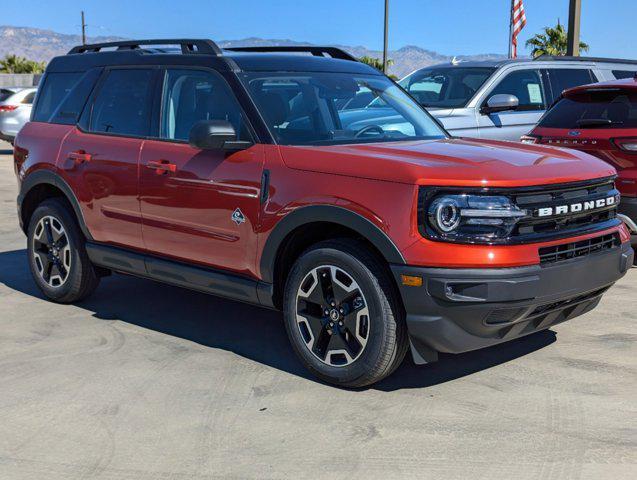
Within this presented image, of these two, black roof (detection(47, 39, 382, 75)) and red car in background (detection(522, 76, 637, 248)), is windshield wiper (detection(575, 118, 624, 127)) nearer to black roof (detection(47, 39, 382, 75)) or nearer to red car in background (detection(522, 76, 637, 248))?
red car in background (detection(522, 76, 637, 248))

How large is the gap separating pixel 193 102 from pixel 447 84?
217 inches

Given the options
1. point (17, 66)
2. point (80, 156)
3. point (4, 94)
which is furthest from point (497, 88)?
point (17, 66)

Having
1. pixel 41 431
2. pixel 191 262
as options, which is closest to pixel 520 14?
pixel 191 262

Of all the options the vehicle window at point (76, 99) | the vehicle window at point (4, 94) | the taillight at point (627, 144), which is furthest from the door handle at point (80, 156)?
the vehicle window at point (4, 94)

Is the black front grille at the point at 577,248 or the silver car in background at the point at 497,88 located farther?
the silver car in background at the point at 497,88

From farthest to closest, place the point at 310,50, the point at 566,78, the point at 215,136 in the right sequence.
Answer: the point at 566,78 → the point at 310,50 → the point at 215,136

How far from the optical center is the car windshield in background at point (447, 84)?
9.98 m

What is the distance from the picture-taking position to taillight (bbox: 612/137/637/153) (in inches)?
273

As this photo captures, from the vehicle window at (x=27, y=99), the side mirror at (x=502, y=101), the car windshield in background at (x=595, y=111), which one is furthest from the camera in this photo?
the vehicle window at (x=27, y=99)

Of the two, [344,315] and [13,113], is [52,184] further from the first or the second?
[13,113]

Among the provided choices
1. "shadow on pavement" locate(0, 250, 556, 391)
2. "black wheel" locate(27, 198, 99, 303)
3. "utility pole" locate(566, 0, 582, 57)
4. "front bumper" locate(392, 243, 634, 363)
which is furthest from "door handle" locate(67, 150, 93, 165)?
"utility pole" locate(566, 0, 582, 57)

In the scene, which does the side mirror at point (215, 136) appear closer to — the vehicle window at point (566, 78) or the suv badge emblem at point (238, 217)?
the suv badge emblem at point (238, 217)

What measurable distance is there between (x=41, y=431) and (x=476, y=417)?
82.5 inches

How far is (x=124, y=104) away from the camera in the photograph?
19.2ft
